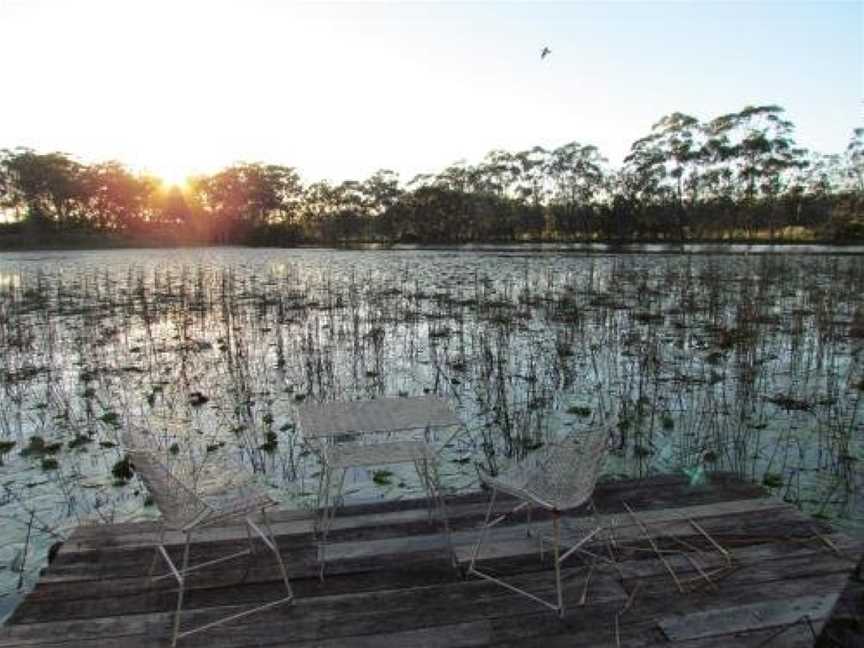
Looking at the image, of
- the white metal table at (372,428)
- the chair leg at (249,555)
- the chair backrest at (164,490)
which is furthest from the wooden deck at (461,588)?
the chair backrest at (164,490)

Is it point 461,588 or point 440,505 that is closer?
point 461,588

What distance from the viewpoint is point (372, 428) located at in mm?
3617

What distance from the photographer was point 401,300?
14.7 m

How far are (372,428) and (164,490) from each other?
1.17 metres

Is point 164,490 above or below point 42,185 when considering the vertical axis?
below

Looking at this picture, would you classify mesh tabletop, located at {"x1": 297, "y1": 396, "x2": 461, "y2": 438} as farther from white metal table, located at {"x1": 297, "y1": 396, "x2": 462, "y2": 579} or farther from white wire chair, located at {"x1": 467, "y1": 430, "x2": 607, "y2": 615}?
white wire chair, located at {"x1": 467, "y1": 430, "x2": 607, "y2": 615}

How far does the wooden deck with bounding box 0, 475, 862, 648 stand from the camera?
8.95 ft

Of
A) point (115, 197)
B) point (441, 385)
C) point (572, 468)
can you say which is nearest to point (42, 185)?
point (115, 197)

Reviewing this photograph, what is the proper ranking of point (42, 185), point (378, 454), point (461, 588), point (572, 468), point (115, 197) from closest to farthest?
point (461, 588) → point (572, 468) → point (378, 454) → point (42, 185) → point (115, 197)

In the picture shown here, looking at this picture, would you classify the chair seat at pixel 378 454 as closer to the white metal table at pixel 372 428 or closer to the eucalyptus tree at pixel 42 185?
the white metal table at pixel 372 428

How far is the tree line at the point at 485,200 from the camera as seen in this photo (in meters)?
55.7

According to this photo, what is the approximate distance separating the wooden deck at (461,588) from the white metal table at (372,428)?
25cm

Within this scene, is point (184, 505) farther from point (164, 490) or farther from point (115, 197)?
point (115, 197)

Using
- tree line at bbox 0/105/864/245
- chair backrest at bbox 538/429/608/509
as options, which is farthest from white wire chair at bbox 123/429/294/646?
tree line at bbox 0/105/864/245
